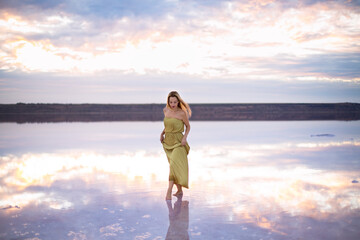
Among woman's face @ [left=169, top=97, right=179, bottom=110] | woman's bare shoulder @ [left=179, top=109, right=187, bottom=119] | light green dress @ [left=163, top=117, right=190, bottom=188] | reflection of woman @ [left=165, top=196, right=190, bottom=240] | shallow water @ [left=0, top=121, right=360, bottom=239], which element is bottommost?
reflection of woman @ [left=165, top=196, right=190, bottom=240]

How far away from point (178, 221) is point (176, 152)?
62.4 inches

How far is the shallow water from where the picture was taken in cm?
421

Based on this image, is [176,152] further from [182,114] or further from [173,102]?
[173,102]

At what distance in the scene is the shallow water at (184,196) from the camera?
4.21 meters

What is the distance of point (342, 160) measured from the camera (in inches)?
358

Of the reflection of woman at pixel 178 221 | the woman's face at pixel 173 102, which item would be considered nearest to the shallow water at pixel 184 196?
the reflection of woman at pixel 178 221

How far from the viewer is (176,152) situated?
19.6 ft

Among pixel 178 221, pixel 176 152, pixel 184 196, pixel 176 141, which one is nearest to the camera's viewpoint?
pixel 178 221

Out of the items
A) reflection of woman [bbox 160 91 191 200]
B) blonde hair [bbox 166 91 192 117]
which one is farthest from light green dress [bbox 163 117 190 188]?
blonde hair [bbox 166 91 192 117]

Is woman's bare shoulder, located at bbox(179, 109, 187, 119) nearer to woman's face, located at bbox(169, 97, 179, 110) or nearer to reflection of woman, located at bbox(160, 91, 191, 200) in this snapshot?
reflection of woman, located at bbox(160, 91, 191, 200)

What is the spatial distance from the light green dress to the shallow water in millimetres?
310

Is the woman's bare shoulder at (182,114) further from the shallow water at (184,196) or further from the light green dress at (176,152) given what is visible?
the shallow water at (184,196)

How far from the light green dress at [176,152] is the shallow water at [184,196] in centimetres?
31

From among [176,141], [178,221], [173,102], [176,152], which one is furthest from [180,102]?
[178,221]
